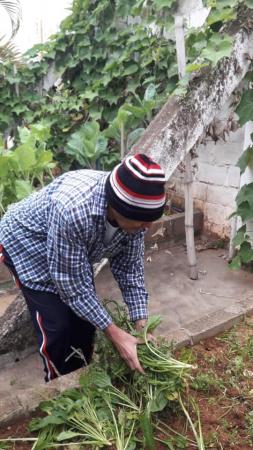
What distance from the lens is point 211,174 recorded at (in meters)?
4.31

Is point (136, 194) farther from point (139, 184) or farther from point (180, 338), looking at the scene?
point (180, 338)

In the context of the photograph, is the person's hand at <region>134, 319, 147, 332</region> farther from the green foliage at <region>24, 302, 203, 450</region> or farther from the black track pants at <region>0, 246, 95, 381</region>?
the black track pants at <region>0, 246, 95, 381</region>

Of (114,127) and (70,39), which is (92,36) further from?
(114,127)

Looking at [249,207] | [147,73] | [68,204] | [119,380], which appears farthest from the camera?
[147,73]

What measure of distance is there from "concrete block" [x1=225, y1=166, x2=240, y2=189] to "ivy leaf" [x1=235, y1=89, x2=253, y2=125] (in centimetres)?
75

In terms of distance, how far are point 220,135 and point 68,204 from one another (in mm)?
2555

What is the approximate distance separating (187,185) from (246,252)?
76 cm

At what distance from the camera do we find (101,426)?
5.98ft

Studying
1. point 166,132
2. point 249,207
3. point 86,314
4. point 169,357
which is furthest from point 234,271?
point 86,314

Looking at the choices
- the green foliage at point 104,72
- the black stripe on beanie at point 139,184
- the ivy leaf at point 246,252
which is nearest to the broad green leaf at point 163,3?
the green foliage at point 104,72

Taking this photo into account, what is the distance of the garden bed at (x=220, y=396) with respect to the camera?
192cm

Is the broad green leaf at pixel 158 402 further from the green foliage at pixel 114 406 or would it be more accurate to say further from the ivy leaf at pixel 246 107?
the ivy leaf at pixel 246 107

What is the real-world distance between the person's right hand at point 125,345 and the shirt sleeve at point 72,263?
1.8 inches

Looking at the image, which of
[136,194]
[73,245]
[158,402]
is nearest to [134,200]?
[136,194]
